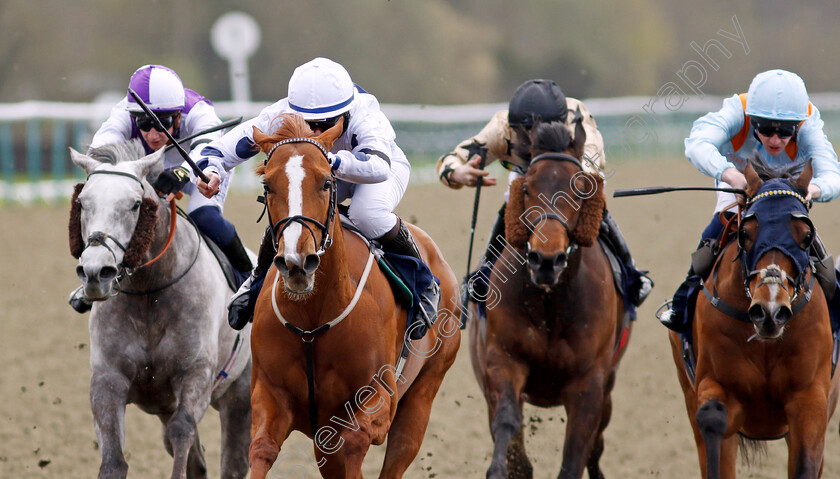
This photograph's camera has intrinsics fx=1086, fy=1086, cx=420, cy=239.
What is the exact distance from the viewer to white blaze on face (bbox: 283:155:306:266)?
3676 mm

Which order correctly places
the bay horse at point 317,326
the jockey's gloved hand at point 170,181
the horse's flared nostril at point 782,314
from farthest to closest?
the jockey's gloved hand at point 170,181 → the horse's flared nostril at point 782,314 → the bay horse at point 317,326

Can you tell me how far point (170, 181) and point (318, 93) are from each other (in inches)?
40.5

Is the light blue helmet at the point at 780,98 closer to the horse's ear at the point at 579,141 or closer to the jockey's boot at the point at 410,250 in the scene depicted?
the horse's ear at the point at 579,141

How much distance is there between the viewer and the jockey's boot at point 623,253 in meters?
5.95

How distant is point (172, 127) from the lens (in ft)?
18.8

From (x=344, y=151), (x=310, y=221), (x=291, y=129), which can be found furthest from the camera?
(x=344, y=151)

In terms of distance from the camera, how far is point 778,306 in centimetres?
428

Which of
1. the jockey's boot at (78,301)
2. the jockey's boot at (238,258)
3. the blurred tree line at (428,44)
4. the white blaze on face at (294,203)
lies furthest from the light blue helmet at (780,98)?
the blurred tree line at (428,44)

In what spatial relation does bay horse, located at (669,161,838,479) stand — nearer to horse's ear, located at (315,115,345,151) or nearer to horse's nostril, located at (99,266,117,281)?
horse's ear, located at (315,115,345,151)

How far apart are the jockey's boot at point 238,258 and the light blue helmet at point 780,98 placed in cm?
276

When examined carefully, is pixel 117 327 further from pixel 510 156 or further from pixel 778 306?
pixel 778 306

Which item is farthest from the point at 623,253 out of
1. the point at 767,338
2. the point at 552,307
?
the point at 767,338

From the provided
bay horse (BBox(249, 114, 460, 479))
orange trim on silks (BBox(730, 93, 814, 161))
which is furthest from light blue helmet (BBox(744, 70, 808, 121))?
bay horse (BBox(249, 114, 460, 479))

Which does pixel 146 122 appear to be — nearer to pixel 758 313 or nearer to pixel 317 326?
pixel 317 326
